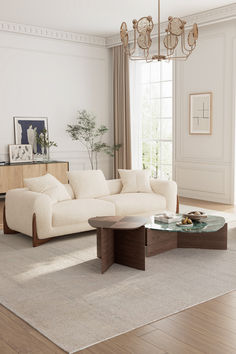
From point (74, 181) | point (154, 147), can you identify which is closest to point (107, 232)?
point (74, 181)

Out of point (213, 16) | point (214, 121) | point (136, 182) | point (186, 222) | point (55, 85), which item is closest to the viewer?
point (186, 222)

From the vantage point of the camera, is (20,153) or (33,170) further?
(20,153)

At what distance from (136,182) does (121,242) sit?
2.18m

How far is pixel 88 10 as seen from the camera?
741 centimetres

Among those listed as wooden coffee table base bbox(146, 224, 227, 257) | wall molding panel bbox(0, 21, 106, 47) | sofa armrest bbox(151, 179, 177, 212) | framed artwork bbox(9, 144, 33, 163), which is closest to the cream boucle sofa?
sofa armrest bbox(151, 179, 177, 212)

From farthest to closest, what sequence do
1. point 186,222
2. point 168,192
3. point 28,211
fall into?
point 168,192 < point 28,211 < point 186,222

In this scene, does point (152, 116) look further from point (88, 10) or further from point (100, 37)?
point (88, 10)

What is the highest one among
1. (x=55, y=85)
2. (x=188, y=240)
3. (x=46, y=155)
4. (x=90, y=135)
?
(x=55, y=85)

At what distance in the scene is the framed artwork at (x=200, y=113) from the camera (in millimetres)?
7977

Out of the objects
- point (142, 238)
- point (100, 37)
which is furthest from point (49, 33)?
point (142, 238)

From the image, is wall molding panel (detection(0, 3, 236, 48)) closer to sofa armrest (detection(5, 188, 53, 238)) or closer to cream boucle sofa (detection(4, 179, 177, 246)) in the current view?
cream boucle sofa (detection(4, 179, 177, 246))

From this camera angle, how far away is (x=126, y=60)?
936cm

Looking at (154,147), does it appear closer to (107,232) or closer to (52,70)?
(52,70)

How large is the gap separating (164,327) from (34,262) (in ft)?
6.28
